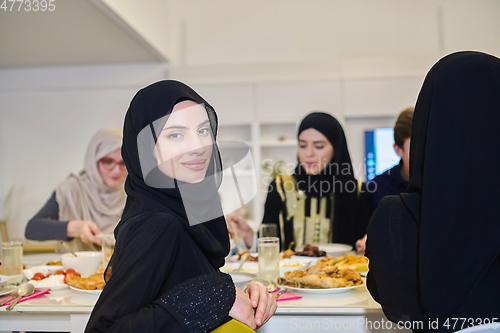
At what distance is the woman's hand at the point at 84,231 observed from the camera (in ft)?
5.97

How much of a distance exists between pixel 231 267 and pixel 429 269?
854 millimetres

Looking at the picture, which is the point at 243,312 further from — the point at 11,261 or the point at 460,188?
the point at 11,261

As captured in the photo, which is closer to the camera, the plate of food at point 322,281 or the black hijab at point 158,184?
the black hijab at point 158,184

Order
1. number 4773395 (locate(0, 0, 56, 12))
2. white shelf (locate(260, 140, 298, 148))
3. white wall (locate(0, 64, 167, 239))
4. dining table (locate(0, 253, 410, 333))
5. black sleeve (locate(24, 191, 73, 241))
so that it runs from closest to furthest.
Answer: dining table (locate(0, 253, 410, 333)) → black sleeve (locate(24, 191, 73, 241)) → number 4773395 (locate(0, 0, 56, 12)) → white shelf (locate(260, 140, 298, 148)) → white wall (locate(0, 64, 167, 239))

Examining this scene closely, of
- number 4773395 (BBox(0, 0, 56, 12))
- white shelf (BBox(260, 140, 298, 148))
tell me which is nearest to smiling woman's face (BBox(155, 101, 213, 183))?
number 4773395 (BBox(0, 0, 56, 12))

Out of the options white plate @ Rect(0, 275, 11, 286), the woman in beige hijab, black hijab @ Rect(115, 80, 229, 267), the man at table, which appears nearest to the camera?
black hijab @ Rect(115, 80, 229, 267)

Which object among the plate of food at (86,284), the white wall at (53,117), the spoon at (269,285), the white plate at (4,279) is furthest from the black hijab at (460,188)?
the white wall at (53,117)

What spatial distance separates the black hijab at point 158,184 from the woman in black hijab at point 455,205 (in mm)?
394

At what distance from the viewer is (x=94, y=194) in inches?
95.3

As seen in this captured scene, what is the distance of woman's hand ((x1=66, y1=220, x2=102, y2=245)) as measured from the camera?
71.7 inches

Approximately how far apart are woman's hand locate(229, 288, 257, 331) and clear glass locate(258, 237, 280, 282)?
16.2 inches

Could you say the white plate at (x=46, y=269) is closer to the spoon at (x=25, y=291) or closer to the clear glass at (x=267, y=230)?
the spoon at (x=25, y=291)

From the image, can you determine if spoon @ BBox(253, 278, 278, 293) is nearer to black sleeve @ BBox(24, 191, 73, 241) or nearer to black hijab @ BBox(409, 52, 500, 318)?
black hijab @ BBox(409, 52, 500, 318)

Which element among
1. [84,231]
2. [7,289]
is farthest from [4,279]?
[84,231]
